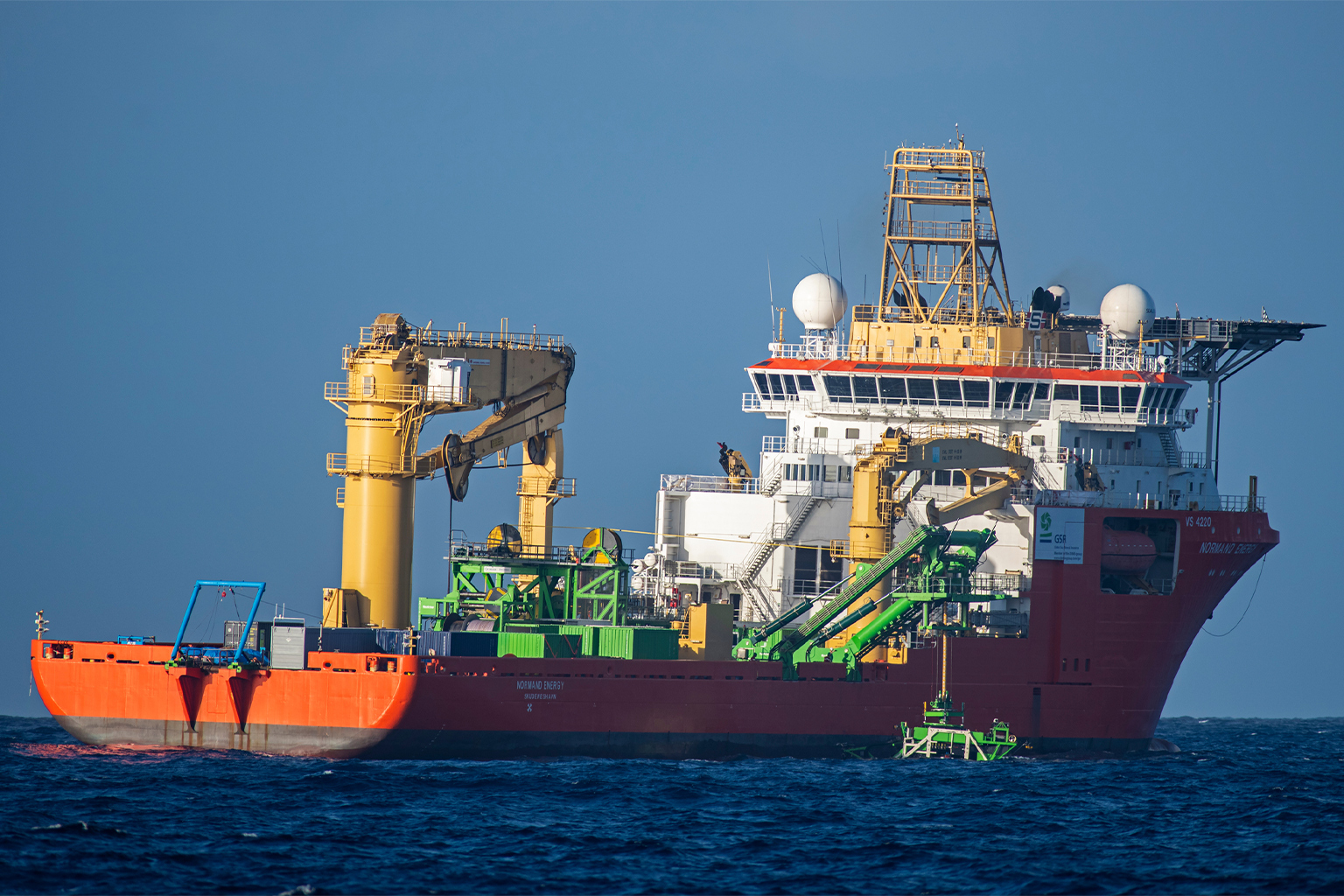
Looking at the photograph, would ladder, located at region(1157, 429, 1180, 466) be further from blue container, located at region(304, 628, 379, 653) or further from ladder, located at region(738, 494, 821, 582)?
blue container, located at region(304, 628, 379, 653)

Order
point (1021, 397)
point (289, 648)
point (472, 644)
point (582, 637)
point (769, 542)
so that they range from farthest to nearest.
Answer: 1. point (1021, 397)
2. point (769, 542)
3. point (582, 637)
4. point (472, 644)
5. point (289, 648)

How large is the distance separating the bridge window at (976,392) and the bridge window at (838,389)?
282 centimetres

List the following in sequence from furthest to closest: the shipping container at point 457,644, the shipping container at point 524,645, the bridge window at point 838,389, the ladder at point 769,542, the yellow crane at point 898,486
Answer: the bridge window at point 838,389
the ladder at point 769,542
the yellow crane at point 898,486
the shipping container at point 524,645
the shipping container at point 457,644

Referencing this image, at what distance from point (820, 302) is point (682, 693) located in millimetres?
12814

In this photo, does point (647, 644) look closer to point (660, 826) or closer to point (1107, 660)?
point (660, 826)

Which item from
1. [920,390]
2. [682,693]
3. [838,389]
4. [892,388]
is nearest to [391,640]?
[682,693]

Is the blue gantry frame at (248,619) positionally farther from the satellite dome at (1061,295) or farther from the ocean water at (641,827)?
the satellite dome at (1061,295)

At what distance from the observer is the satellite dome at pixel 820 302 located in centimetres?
4569

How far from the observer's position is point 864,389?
44.0m

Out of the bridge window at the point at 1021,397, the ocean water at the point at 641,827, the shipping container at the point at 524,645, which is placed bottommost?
the ocean water at the point at 641,827

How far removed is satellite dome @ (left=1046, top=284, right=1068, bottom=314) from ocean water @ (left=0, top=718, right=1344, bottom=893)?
1409 centimetres

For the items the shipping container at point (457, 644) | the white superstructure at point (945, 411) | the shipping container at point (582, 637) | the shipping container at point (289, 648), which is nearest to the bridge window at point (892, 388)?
the white superstructure at point (945, 411)

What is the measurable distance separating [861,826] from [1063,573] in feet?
41.4

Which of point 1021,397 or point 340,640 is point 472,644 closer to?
point 340,640
